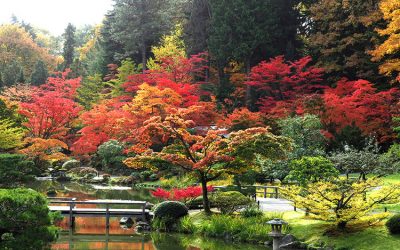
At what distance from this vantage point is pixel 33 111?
3897 centimetres

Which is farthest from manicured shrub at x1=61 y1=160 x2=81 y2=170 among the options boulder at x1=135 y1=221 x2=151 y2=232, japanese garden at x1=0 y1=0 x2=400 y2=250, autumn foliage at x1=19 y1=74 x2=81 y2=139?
boulder at x1=135 y1=221 x2=151 y2=232

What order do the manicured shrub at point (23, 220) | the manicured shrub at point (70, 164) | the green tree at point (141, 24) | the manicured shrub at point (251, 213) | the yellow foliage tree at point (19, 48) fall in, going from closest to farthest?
the manicured shrub at point (23, 220) < the manicured shrub at point (251, 213) < the manicured shrub at point (70, 164) < the green tree at point (141, 24) < the yellow foliage tree at point (19, 48)

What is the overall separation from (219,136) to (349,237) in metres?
7.16

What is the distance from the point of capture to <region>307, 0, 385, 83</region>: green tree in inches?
1375

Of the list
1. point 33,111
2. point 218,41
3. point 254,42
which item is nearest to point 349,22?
point 254,42

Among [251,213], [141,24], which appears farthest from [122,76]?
[251,213]

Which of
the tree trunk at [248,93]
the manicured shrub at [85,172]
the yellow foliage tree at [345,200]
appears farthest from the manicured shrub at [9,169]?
the tree trunk at [248,93]

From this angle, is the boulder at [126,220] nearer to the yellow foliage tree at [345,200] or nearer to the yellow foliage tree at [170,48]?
the yellow foliage tree at [345,200]

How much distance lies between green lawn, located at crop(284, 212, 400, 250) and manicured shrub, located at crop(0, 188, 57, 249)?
8.11m

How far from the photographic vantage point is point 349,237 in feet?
50.4

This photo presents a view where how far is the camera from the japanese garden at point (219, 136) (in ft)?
52.6

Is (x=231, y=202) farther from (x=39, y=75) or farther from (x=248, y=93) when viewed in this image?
(x=39, y=75)

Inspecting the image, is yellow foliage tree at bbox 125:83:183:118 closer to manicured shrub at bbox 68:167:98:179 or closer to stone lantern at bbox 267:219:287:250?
manicured shrub at bbox 68:167:98:179

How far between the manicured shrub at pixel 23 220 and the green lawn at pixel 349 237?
811 centimetres
